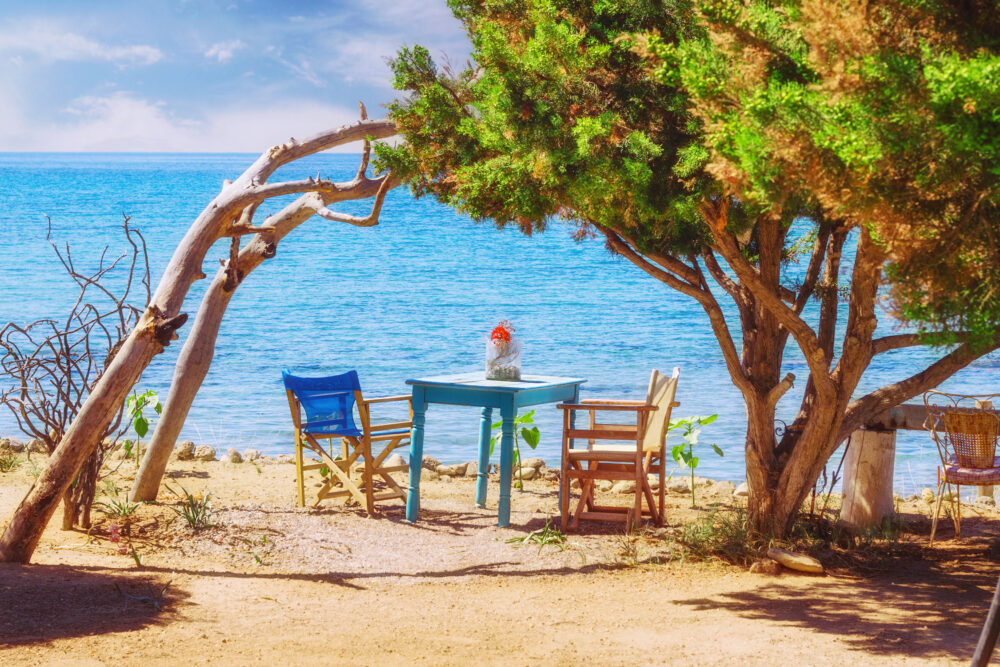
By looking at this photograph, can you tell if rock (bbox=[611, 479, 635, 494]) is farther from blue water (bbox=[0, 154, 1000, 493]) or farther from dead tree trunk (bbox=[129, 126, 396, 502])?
dead tree trunk (bbox=[129, 126, 396, 502])

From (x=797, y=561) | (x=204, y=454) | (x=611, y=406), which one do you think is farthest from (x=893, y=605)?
(x=204, y=454)

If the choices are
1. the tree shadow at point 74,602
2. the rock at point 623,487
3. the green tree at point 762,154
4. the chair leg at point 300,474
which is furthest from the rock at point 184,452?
the green tree at point 762,154

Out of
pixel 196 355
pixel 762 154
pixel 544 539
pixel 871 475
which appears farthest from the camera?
pixel 196 355

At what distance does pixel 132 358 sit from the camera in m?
5.07

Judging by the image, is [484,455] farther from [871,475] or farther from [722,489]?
[871,475]

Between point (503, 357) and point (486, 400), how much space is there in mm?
545

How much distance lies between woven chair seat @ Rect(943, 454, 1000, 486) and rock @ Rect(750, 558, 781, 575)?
1179 mm

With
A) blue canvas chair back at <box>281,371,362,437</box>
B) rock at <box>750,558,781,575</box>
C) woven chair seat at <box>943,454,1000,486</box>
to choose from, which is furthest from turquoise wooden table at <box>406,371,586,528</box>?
woven chair seat at <box>943,454,1000,486</box>

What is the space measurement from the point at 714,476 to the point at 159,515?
217 inches

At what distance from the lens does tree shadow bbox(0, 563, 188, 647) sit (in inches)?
158

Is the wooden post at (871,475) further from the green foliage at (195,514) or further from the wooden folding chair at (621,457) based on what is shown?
the green foliage at (195,514)

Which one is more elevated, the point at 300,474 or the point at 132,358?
the point at 132,358

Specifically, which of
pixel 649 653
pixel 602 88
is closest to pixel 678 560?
pixel 649 653

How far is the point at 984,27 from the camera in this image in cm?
267
